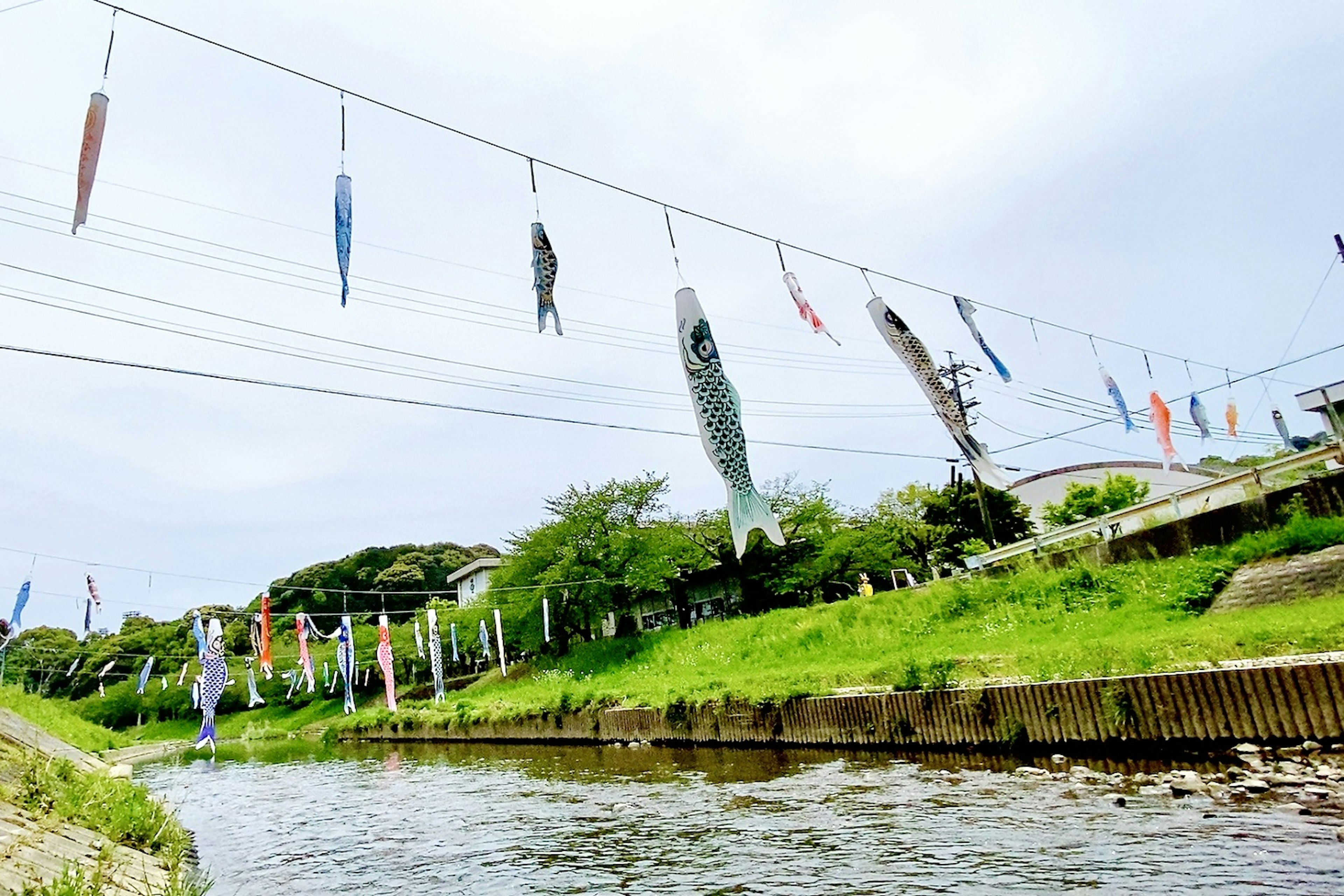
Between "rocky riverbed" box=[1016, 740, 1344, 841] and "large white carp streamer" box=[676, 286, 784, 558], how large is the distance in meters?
3.60

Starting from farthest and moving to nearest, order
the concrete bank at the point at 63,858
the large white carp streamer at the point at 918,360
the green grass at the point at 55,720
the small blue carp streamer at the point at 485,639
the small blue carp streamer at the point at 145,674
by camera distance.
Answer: the small blue carp streamer at the point at 145,674 < the small blue carp streamer at the point at 485,639 < the green grass at the point at 55,720 < the large white carp streamer at the point at 918,360 < the concrete bank at the point at 63,858

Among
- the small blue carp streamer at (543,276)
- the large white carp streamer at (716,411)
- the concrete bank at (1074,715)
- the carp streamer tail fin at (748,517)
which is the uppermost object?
the small blue carp streamer at (543,276)

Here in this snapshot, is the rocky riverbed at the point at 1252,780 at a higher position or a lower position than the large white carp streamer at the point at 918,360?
lower

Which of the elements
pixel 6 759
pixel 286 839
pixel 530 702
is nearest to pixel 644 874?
pixel 286 839

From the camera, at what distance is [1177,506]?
1388 centimetres

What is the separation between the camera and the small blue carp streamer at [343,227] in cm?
540

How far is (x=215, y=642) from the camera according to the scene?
48.6ft

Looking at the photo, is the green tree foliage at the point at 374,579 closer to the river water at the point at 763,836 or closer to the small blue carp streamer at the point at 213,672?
the small blue carp streamer at the point at 213,672

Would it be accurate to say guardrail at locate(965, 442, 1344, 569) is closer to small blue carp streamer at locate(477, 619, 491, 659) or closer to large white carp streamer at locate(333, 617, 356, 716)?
large white carp streamer at locate(333, 617, 356, 716)

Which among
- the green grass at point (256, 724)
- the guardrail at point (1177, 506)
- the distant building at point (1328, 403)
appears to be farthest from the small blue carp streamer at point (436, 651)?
the distant building at point (1328, 403)

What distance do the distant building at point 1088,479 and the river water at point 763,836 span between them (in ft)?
87.4

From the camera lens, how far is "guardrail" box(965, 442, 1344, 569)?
1245 cm

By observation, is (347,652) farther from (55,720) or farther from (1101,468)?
(1101,468)

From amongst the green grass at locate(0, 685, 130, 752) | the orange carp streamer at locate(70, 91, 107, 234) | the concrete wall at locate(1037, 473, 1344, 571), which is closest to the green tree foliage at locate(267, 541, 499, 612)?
the green grass at locate(0, 685, 130, 752)
